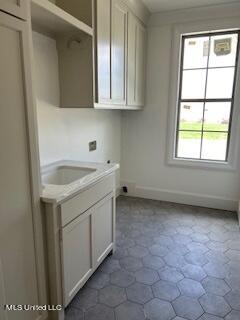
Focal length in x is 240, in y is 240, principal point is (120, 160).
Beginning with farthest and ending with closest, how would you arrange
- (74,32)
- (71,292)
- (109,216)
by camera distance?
(109,216) → (74,32) → (71,292)

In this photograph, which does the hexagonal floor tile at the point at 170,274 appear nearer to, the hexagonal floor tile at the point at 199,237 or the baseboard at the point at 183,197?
the hexagonal floor tile at the point at 199,237

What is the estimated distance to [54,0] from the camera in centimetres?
194

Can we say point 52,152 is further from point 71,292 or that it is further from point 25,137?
point 71,292

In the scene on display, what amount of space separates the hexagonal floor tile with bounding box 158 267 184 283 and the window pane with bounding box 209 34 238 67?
8.42ft

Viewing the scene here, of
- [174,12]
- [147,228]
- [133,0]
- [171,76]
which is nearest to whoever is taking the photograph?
[133,0]

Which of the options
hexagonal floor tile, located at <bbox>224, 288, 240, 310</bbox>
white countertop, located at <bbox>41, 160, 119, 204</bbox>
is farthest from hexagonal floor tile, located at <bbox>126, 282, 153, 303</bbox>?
white countertop, located at <bbox>41, 160, 119, 204</bbox>

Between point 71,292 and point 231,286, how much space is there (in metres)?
1.25

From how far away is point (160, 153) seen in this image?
11.7ft

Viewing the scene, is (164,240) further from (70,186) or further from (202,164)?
(70,186)

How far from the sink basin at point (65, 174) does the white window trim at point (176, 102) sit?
1769 millimetres

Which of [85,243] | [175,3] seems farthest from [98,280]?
[175,3]

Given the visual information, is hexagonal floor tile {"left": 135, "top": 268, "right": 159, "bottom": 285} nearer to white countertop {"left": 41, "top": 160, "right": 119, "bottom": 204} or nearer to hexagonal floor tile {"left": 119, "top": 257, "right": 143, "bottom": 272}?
hexagonal floor tile {"left": 119, "top": 257, "right": 143, "bottom": 272}

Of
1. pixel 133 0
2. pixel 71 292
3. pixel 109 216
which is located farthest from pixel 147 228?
pixel 133 0

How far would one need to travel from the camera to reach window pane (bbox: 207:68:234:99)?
122 inches
